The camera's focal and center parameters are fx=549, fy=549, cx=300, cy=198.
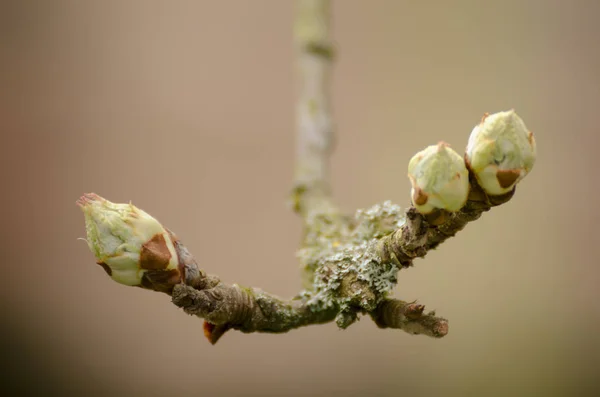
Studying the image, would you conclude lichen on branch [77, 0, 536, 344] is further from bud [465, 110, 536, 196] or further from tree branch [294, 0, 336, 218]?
tree branch [294, 0, 336, 218]

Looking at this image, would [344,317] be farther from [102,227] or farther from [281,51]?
[281,51]

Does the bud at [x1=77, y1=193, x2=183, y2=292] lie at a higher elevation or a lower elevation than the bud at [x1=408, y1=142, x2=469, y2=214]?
lower

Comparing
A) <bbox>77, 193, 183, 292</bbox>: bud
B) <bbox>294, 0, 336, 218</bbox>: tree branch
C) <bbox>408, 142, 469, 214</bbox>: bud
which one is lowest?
<bbox>77, 193, 183, 292</bbox>: bud

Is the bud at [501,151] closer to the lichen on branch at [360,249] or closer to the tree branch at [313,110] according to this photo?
the lichen on branch at [360,249]

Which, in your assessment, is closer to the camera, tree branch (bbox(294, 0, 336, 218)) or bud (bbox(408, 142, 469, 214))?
bud (bbox(408, 142, 469, 214))

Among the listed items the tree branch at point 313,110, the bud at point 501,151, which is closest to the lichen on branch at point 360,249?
the bud at point 501,151

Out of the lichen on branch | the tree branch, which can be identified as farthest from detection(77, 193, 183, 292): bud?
the tree branch

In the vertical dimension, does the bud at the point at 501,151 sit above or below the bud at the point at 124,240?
above
